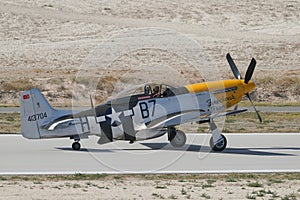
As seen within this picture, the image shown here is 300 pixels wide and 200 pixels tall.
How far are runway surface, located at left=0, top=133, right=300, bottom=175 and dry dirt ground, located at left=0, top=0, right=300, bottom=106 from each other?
21.3 meters

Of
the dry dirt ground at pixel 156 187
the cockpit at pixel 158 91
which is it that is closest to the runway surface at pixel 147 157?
the dry dirt ground at pixel 156 187

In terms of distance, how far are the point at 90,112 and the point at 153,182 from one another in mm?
5102

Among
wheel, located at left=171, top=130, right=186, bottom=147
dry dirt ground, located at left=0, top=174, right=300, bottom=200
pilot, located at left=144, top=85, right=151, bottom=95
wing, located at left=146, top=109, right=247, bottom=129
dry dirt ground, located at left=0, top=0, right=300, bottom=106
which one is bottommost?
dry dirt ground, located at left=0, top=174, right=300, bottom=200

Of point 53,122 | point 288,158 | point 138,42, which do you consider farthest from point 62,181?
point 138,42

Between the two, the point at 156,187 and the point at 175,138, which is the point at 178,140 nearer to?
the point at 175,138

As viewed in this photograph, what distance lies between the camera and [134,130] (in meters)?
21.0

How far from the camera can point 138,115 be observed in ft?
68.8

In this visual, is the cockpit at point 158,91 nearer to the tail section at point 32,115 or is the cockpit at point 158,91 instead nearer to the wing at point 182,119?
the wing at point 182,119

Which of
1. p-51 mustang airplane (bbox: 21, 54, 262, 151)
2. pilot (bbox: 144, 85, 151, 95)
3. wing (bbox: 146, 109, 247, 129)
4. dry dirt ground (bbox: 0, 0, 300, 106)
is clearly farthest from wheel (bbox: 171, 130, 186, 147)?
dry dirt ground (bbox: 0, 0, 300, 106)

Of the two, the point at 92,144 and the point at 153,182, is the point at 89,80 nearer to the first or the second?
the point at 92,144

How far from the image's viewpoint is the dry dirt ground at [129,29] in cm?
4909

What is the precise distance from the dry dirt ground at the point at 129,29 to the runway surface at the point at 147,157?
2131 centimetres

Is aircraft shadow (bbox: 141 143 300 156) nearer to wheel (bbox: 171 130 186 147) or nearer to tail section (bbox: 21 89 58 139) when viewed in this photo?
wheel (bbox: 171 130 186 147)

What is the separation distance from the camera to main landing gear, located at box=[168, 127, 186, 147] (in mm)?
21891
